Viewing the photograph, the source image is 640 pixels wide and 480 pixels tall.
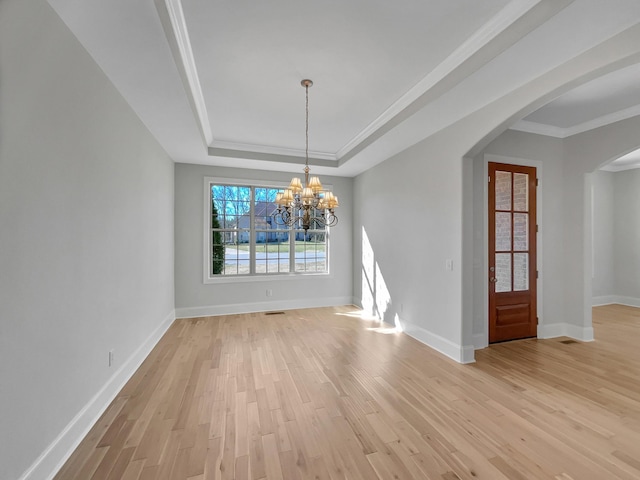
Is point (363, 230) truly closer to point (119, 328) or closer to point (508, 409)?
point (508, 409)

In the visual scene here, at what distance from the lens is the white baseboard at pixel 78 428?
5.09 ft

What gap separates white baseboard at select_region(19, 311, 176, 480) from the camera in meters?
1.55

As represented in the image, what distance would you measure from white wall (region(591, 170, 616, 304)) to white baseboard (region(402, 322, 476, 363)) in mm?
4741

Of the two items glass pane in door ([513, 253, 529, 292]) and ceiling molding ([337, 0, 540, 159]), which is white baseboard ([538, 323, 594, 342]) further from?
ceiling molding ([337, 0, 540, 159])

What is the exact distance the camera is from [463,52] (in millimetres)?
2268

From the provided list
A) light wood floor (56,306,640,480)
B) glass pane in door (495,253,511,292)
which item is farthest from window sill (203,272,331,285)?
Result: glass pane in door (495,253,511,292)

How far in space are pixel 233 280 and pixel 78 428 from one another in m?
3.38

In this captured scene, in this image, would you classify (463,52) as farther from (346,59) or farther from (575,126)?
(575,126)

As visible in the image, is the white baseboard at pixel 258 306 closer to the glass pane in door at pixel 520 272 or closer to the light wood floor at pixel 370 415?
the light wood floor at pixel 370 415

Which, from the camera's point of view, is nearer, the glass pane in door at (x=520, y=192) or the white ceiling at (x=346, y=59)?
the white ceiling at (x=346, y=59)

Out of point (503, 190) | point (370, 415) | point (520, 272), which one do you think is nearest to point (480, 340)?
point (520, 272)

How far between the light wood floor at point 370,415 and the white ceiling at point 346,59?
9.06 feet

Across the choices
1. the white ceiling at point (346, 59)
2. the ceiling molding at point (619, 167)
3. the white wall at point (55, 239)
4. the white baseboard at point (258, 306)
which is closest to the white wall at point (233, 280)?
the white baseboard at point (258, 306)

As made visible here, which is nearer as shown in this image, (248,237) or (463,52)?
(463,52)
